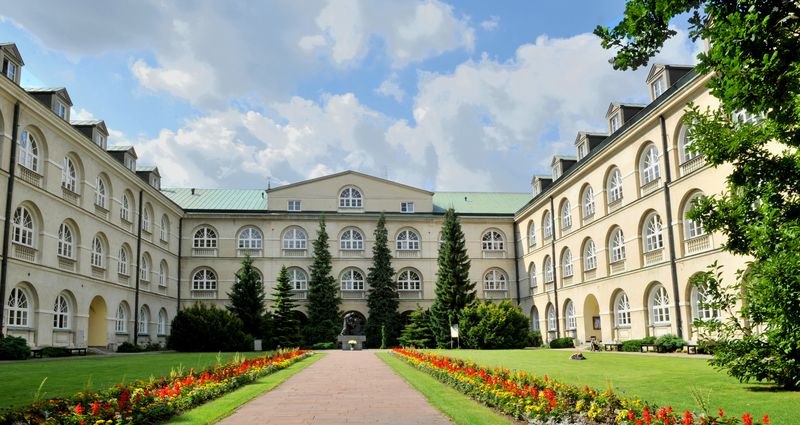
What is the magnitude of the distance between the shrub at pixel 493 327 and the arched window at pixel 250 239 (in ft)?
63.4

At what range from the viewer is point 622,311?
117ft

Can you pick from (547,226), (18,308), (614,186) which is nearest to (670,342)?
(614,186)

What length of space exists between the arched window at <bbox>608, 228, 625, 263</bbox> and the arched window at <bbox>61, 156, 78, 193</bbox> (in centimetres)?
2830

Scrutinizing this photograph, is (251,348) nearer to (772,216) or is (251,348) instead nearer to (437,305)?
(437,305)

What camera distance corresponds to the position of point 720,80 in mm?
10352

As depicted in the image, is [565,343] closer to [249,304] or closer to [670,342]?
[670,342]

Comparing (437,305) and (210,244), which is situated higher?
(210,244)

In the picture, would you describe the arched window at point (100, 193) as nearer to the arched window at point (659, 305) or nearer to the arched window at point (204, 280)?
the arched window at point (204, 280)

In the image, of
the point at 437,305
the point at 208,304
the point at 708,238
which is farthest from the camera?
the point at 208,304

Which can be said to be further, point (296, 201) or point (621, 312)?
point (296, 201)

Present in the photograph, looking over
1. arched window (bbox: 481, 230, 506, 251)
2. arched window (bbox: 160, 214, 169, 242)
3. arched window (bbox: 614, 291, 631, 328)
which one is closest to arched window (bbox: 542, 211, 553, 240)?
arched window (bbox: 481, 230, 506, 251)

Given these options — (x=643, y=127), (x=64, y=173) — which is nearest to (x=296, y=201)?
(x=64, y=173)

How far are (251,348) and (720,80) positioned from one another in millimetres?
35928

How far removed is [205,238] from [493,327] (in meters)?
24.9
